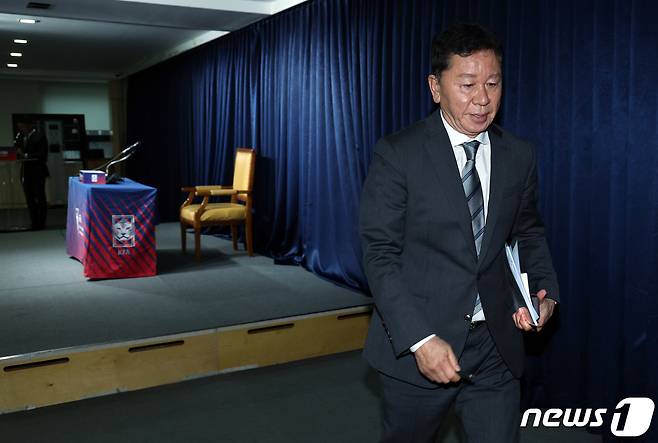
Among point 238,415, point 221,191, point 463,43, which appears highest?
point 463,43

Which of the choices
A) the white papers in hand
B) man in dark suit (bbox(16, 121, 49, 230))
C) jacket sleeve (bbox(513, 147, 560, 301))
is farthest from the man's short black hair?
man in dark suit (bbox(16, 121, 49, 230))

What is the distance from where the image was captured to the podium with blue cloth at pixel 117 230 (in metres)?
4.66

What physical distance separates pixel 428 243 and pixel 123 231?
378cm

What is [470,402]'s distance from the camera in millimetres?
1454

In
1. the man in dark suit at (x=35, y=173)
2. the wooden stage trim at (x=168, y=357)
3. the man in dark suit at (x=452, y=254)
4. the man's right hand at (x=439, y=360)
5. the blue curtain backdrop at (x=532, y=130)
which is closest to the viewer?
the man's right hand at (x=439, y=360)

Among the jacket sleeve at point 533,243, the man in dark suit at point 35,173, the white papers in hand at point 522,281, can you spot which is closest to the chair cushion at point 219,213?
the man in dark suit at point 35,173

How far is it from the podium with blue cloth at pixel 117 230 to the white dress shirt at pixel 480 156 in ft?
12.1

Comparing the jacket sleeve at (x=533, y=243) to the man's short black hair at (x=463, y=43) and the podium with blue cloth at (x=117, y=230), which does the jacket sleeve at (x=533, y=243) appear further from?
the podium with blue cloth at (x=117, y=230)

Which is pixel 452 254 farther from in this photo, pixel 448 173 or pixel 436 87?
pixel 436 87

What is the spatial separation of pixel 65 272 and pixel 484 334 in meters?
4.40

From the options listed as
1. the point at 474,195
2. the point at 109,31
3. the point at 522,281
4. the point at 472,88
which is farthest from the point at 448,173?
the point at 109,31

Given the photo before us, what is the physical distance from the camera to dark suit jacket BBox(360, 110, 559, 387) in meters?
1.32

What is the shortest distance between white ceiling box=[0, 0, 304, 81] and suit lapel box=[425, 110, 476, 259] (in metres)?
4.17

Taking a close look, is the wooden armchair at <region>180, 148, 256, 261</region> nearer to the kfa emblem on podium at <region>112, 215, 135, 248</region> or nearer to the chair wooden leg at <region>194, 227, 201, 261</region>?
the chair wooden leg at <region>194, 227, 201, 261</region>
